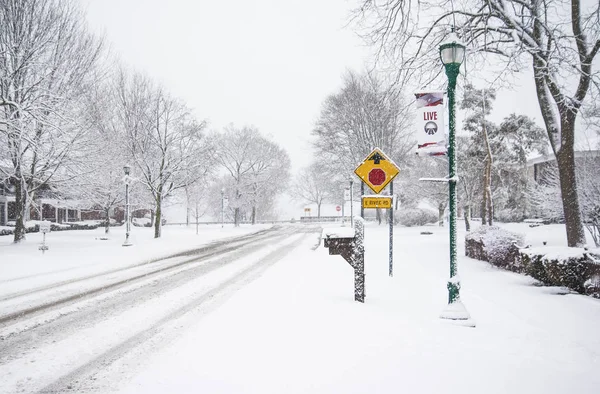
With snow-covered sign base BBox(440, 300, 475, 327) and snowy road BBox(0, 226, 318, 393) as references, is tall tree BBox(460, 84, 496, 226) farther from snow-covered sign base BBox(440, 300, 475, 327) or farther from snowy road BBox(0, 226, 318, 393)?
snow-covered sign base BBox(440, 300, 475, 327)

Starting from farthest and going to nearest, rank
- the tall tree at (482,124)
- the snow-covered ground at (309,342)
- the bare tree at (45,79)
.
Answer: the tall tree at (482,124), the bare tree at (45,79), the snow-covered ground at (309,342)

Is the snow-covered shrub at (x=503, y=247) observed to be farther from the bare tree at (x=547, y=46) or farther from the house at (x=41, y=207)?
the house at (x=41, y=207)

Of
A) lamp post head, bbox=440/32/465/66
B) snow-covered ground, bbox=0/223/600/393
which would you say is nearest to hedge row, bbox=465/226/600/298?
snow-covered ground, bbox=0/223/600/393

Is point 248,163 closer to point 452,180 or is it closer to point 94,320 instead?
point 94,320

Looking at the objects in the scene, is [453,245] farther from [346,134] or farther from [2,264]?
[346,134]

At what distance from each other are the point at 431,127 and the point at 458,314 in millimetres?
3012

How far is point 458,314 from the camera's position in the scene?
5.37 metres

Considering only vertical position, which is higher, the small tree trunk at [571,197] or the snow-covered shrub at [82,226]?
the small tree trunk at [571,197]

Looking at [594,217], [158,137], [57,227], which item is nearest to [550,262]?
[594,217]

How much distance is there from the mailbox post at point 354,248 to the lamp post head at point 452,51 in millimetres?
2892

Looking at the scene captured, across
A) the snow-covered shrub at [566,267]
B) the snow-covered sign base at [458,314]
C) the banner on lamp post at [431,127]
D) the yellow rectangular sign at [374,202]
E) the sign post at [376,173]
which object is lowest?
the snow-covered sign base at [458,314]

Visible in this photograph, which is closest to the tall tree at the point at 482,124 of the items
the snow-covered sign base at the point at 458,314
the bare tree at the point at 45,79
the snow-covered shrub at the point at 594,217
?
the snow-covered shrub at the point at 594,217

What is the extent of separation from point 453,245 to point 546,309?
2.40 m

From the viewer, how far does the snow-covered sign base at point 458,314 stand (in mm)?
5274
